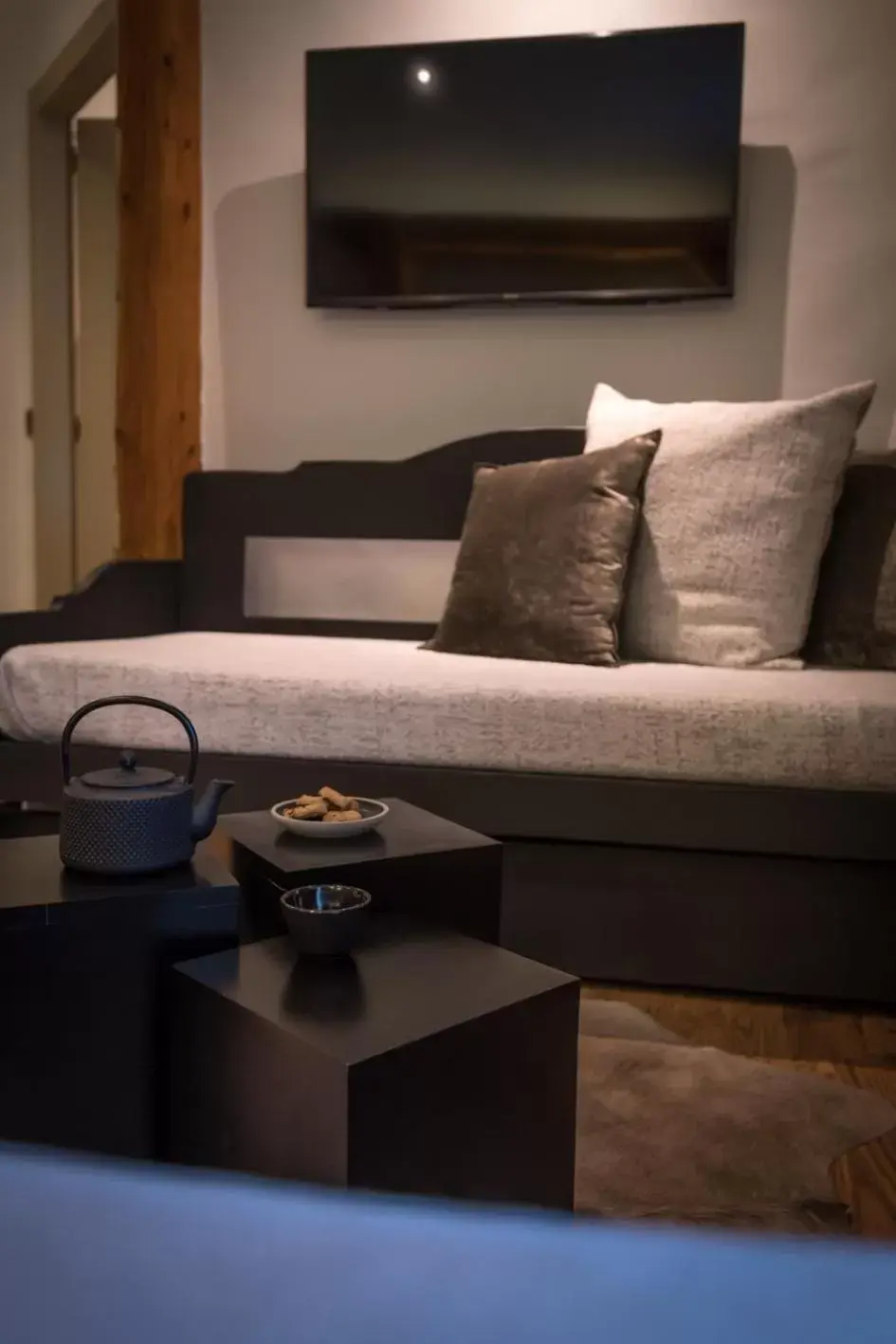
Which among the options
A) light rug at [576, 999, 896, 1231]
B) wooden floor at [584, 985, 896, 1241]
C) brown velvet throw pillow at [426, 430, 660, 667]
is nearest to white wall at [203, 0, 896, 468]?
brown velvet throw pillow at [426, 430, 660, 667]

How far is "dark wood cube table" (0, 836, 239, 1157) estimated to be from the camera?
3.50 ft

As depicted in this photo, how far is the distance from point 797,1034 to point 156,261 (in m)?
2.49

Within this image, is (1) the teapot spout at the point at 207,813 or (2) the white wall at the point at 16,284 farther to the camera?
(2) the white wall at the point at 16,284

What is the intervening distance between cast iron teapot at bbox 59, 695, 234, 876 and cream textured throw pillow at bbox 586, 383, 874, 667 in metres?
1.41

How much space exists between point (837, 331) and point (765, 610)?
36.9 inches

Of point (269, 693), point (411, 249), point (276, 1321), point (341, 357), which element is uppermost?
point (411, 249)

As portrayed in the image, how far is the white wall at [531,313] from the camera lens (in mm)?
2814

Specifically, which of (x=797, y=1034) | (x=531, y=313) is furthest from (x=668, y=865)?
(x=531, y=313)

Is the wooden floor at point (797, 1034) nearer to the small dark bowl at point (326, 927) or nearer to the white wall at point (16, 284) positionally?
the small dark bowl at point (326, 927)

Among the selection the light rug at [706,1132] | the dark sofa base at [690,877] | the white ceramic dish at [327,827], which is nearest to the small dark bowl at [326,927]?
the white ceramic dish at [327,827]

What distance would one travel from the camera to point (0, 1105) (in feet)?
3.46

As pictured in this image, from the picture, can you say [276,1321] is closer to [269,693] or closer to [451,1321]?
[451,1321]

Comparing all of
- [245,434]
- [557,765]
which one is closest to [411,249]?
[245,434]

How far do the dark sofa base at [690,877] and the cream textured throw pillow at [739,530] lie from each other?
51 cm
